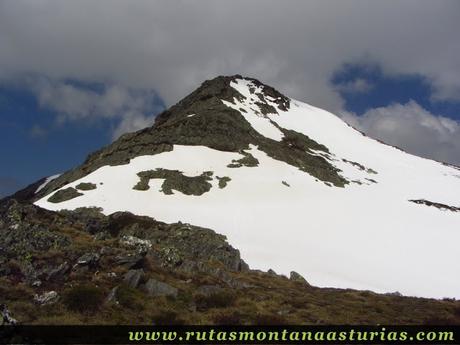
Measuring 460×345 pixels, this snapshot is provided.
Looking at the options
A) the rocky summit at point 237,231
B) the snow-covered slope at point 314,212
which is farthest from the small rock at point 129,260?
the snow-covered slope at point 314,212

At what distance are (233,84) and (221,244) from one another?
94.5m

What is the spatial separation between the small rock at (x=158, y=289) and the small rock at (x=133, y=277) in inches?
20.0

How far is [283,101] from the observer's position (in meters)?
131

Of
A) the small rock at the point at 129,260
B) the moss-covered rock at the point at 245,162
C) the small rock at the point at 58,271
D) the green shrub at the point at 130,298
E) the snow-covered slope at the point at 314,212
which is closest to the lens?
the green shrub at the point at 130,298

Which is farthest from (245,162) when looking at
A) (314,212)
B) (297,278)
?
(297,278)

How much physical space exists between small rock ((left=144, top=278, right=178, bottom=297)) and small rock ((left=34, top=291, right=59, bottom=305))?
13.8 ft

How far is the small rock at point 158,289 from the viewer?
71.5ft

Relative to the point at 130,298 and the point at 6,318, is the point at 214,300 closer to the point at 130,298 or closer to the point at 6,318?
the point at 130,298

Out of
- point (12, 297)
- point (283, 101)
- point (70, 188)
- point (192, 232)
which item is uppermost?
point (283, 101)

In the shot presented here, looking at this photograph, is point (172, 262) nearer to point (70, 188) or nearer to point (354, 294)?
point (354, 294)

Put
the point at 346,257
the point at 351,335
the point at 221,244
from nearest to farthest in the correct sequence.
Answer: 1. the point at 351,335
2. the point at 221,244
3. the point at 346,257

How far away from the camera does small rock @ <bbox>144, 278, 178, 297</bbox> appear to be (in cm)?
2178

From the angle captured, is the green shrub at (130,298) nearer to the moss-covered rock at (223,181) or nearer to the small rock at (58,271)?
the small rock at (58,271)

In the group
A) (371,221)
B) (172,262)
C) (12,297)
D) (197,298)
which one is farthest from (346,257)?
(12,297)
